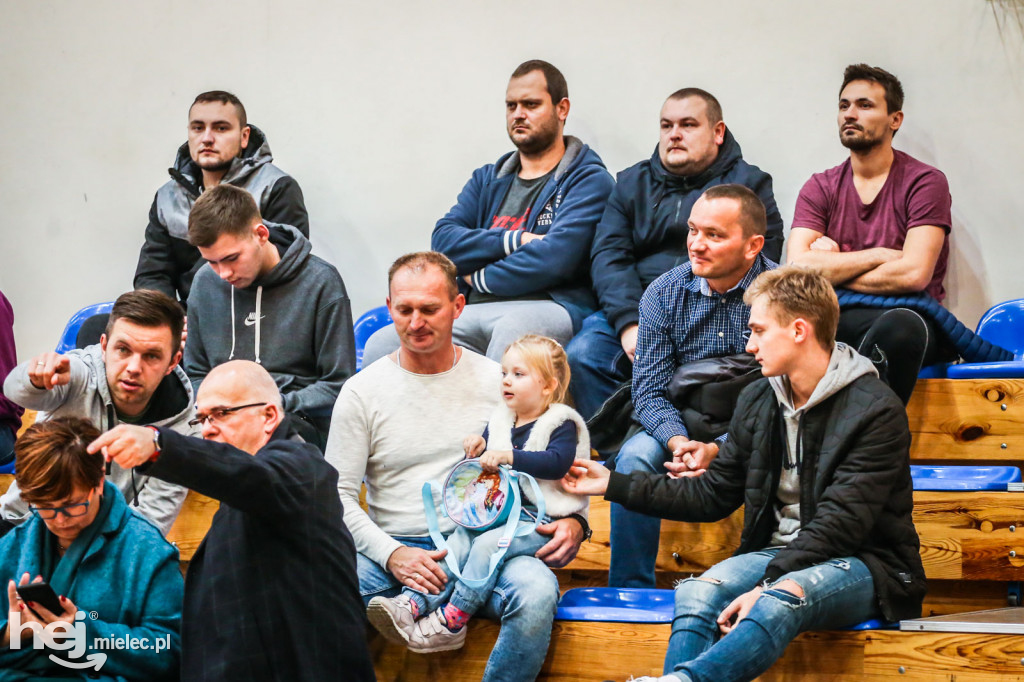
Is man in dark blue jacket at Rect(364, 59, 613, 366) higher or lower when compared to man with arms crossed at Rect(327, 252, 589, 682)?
higher

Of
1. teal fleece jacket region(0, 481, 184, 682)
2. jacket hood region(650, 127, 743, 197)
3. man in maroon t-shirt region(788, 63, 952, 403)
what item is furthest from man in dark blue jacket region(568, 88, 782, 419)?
teal fleece jacket region(0, 481, 184, 682)

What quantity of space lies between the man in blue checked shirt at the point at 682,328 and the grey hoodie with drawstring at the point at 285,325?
86cm

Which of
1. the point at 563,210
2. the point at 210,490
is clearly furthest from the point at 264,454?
the point at 563,210

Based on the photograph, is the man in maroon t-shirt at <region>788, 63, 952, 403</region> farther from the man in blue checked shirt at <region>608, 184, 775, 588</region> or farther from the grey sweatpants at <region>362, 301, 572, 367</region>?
the grey sweatpants at <region>362, 301, 572, 367</region>

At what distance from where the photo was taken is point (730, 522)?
2867mm

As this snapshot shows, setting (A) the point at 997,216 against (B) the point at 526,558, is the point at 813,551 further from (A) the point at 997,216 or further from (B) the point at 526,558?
(A) the point at 997,216

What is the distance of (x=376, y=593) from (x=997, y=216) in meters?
2.54

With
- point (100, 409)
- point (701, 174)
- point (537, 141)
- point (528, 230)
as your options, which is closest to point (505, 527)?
point (100, 409)

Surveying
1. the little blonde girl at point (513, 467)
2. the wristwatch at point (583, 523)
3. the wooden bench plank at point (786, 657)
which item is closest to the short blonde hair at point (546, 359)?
the little blonde girl at point (513, 467)

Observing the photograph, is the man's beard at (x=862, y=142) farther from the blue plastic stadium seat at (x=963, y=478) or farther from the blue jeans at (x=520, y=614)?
the blue jeans at (x=520, y=614)

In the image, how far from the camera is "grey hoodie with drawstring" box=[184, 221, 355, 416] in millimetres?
3211

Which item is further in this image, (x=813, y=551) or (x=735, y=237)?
(x=735, y=237)

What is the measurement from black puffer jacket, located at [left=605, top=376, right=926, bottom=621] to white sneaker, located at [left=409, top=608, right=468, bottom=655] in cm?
67

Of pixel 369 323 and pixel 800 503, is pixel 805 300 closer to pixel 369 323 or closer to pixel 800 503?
pixel 800 503
